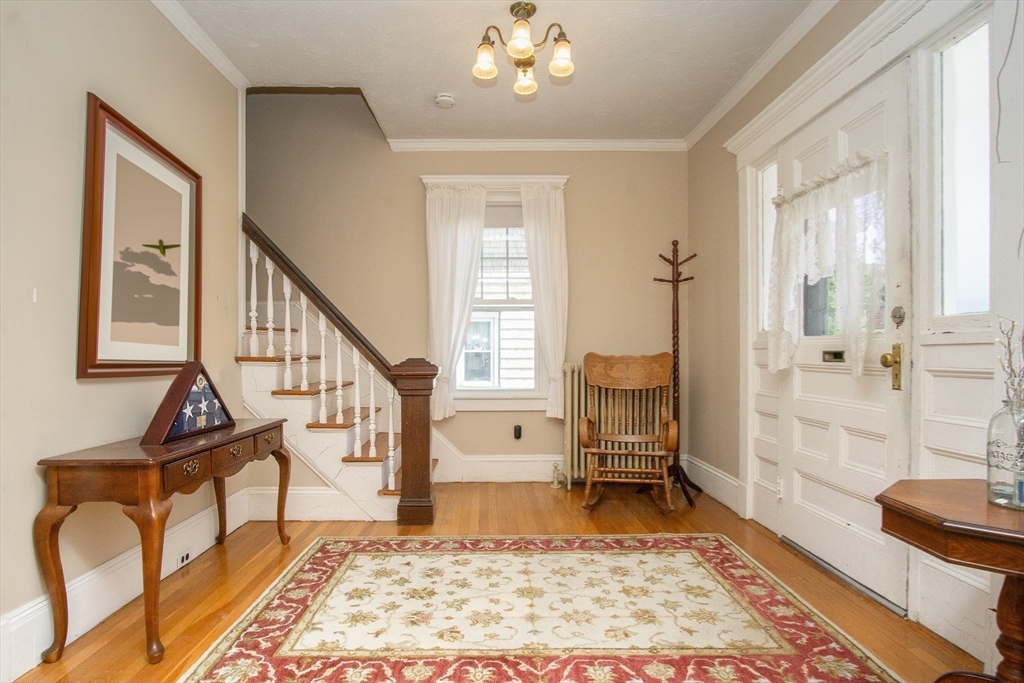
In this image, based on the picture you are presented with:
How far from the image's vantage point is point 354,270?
4.23m

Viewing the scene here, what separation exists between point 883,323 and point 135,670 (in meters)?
3.17

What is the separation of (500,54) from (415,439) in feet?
7.85

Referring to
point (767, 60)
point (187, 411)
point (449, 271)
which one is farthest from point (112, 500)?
point (767, 60)

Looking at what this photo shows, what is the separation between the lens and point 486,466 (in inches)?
167

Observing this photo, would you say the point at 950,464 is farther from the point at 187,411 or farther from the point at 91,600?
the point at 91,600

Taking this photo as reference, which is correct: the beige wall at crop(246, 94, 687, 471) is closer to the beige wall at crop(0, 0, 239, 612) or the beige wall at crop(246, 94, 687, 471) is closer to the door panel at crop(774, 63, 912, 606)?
the door panel at crop(774, 63, 912, 606)

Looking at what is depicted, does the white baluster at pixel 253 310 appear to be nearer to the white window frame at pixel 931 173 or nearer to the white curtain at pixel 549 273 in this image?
the white curtain at pixel 549 273

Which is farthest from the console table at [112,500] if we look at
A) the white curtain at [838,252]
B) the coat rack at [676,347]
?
the coat rack at [676,347]

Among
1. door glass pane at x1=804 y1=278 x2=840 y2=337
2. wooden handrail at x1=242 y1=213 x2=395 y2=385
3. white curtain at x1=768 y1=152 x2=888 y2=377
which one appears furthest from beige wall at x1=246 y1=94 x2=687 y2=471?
door glass pane at x1=804 y1=278 x2=840 y2=337

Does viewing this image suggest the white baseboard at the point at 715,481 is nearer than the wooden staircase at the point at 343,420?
No

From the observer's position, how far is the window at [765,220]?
3164 millimetres

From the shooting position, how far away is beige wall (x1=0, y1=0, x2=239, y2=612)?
5.64ft

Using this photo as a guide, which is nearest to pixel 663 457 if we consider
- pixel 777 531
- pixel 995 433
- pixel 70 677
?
pixel 777 531

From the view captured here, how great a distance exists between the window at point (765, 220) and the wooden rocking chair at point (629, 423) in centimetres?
79
